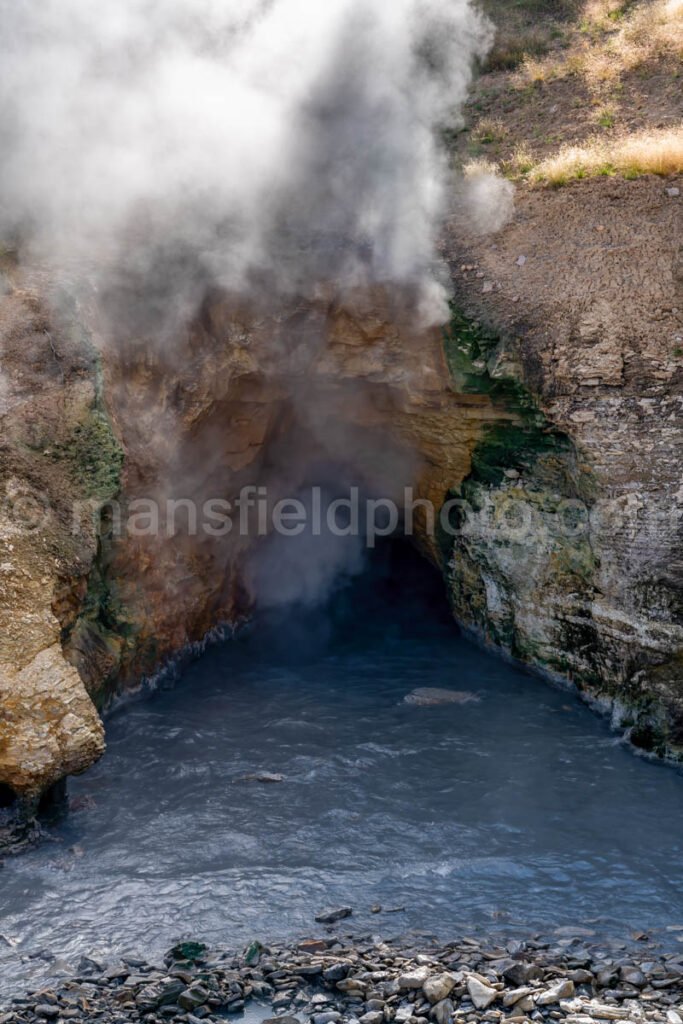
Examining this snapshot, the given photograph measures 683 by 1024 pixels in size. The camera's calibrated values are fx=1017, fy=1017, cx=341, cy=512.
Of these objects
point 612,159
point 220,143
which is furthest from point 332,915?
point 612,159

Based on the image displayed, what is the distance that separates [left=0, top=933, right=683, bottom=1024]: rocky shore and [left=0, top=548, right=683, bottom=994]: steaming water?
1.04 ft

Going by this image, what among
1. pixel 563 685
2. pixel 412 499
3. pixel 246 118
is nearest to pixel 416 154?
pixel 246 118

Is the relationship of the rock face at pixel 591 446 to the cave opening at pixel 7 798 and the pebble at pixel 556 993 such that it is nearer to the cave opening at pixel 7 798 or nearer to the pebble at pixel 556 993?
the pebble at pixel 556 993

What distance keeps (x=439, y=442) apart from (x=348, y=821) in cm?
435

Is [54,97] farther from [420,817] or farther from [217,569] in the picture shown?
[420,817]

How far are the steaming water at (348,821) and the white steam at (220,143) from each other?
168 inches

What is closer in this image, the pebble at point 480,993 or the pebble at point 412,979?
the pebble at point 480,993

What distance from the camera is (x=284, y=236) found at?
1037 cm

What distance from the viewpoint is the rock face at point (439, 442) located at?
859 centimetres

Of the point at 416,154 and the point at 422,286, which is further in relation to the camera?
Result: the point at 416,154

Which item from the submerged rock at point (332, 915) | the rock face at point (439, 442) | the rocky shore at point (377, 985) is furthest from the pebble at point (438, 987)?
the rock face at point (439, 442)

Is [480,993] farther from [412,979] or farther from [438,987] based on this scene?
[412,979]

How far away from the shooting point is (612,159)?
418 inches

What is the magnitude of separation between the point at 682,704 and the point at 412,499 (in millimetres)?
4169
